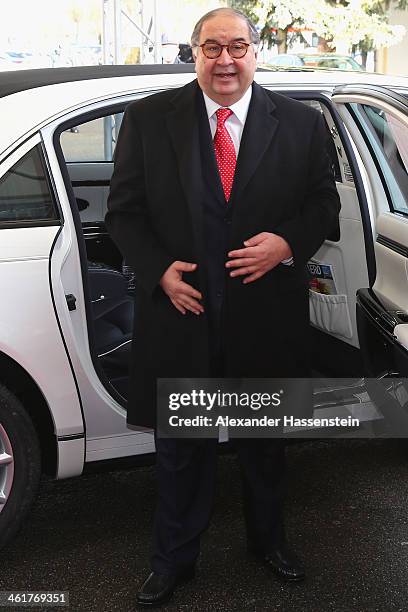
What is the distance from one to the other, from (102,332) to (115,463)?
757mm

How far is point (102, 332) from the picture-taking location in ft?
12.6

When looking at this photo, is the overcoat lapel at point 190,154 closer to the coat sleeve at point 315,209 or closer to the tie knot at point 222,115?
the tie knot at point 222,115

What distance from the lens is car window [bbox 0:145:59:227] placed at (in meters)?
2.93

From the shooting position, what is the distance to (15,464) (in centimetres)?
301

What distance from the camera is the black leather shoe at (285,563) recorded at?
3.03 meters

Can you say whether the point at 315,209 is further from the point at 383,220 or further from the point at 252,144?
the point at 383,220

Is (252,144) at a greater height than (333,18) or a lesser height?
greater

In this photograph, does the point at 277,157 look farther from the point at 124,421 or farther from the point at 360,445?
the point at 360,445

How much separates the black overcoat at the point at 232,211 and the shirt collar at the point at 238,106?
2 cm

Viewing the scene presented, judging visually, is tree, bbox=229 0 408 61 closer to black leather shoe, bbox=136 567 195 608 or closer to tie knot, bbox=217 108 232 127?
tie knot, bbox=217 108 232 127

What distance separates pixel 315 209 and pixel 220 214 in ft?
0.91

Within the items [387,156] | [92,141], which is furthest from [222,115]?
[92,141]

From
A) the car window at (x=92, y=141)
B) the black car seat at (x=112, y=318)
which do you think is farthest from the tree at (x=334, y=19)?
the black car seat at (x=112, y=318)

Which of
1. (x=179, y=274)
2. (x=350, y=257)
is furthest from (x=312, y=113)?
(x=350, y=257)
